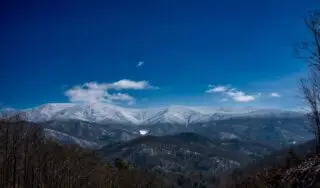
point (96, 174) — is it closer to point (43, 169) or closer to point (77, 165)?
point (77, 165)

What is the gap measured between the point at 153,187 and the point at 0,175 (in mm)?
70674

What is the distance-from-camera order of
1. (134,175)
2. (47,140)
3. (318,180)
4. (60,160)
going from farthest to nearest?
(134,175)
(47,140)
(60,160)
(318,180)

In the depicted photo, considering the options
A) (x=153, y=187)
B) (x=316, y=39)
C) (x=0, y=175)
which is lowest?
(x=153, y=187)

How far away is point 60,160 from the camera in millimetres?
87625

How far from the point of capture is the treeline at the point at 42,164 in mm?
69062

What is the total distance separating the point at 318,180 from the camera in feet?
69.5

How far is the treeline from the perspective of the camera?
6906 cm

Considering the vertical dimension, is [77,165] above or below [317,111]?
below

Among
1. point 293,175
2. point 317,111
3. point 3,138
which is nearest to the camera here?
point 293,175

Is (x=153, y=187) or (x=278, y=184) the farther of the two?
(x=153, y=187)

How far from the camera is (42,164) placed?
81000mm

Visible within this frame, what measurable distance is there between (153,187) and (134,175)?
61.2 ft

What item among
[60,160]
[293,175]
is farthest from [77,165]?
[293,175]

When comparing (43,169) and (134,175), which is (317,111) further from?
(134,175)
